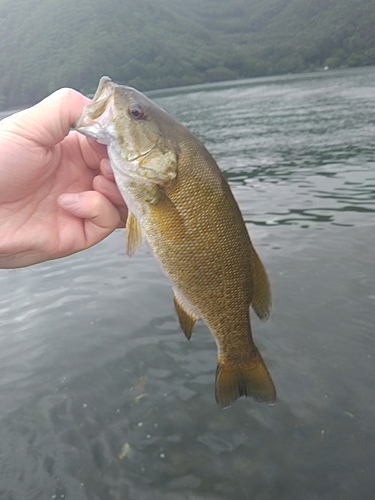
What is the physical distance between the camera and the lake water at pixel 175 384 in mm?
4637

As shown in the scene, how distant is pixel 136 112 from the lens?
262 centimetres

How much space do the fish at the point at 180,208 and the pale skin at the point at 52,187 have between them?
19.4 inches

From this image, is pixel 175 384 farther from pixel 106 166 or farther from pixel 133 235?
pixel 133 235

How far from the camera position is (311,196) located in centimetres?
1393

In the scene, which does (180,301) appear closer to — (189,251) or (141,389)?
(189,251)

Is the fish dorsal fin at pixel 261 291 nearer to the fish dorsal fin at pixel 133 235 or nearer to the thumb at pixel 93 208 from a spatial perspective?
the fish dorsal fin at pixel 133 235

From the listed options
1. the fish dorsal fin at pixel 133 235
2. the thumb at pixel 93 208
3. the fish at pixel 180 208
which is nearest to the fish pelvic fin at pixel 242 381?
the fish at pixel 180 208

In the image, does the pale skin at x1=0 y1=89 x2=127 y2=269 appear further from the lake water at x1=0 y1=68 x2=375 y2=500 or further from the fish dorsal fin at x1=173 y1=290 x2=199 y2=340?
the lake water at x1=0 y1=68 x2=375 y2=500

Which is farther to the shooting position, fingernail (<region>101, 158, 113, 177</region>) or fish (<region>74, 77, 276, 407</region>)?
fingernail (<region>101, 158, 113, 177</region>)

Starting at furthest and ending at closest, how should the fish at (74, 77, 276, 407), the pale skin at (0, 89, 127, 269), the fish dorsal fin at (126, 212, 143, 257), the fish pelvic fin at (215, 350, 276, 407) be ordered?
1. the pale skin at (0, 89, 127, 269)
2. the fish pelvic fin at (215, 350, 276, 407)
3. the fish dorsal fin at (126, 212, 143, 257)
4. the fish at (74, 77, 276, 407)

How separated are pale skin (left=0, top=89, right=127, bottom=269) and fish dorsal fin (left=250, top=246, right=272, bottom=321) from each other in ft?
4.30

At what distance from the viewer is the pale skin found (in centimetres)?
302

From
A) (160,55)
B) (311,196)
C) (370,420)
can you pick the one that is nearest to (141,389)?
(370,420)

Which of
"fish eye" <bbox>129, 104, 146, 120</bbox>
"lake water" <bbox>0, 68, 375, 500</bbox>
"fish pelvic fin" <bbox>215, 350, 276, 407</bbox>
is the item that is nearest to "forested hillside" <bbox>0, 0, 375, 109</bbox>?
"lake water" <bbox>0, 68, 375, 500</bbox>
